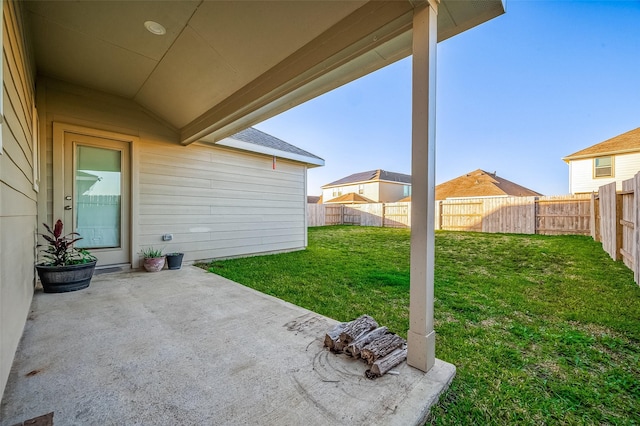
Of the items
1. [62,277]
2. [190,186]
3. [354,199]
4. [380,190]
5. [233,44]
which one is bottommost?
[62,277]

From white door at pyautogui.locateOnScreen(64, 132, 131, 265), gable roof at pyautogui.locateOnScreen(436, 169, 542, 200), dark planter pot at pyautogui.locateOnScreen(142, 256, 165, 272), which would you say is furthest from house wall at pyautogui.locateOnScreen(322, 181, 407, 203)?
white door at pyautogui.locateOnScreen(64, 132, 131, 265)

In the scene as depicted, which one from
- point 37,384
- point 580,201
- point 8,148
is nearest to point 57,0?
point 8,148

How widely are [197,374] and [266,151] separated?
4838mm

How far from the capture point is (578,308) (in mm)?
2779

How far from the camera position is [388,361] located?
5.43ft

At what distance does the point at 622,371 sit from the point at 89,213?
598 centimetres

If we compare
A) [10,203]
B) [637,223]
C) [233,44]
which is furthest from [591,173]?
[10,203]

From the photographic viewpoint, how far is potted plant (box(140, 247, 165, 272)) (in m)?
4.17

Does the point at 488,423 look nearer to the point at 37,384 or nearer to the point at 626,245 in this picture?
the point at 37,384

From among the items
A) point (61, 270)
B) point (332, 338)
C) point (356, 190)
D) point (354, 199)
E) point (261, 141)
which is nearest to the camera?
point (332, 338)

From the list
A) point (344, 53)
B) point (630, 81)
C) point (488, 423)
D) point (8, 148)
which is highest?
point (630, 81)

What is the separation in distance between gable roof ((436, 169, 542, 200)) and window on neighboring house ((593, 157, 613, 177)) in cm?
499

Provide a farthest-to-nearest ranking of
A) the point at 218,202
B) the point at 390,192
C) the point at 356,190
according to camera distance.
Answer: the point at 356,190 < the point at 390,192 < the point at 218,202

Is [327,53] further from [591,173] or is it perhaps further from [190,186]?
[591,173]
